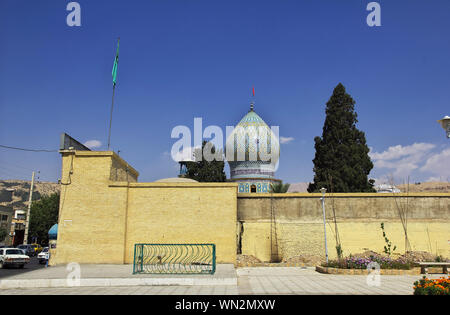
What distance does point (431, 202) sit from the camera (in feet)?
59.5

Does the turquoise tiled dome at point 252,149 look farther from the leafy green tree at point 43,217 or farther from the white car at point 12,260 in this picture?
the leafy green tree at point 43,217

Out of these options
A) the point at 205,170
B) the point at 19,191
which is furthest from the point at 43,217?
the point at 19,191

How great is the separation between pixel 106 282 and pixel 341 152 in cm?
2186

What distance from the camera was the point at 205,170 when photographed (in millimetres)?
37125

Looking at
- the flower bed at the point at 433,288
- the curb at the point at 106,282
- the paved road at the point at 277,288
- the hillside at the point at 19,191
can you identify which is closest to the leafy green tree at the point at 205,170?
the paved road at the point at 277,288

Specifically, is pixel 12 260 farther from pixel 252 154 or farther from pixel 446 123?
pixel 446 123

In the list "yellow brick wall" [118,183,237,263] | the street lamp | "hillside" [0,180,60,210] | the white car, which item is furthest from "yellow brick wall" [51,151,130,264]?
"hillside" [0,180,60,210]

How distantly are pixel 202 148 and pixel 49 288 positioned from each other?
2958 centimetres

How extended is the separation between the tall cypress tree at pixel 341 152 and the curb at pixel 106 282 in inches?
712

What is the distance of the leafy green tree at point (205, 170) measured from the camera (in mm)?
36812

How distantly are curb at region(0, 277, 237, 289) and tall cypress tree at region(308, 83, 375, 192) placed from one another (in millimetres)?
18095

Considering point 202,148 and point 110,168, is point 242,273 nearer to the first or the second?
point 110,168

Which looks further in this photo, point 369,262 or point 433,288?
point 369,262
